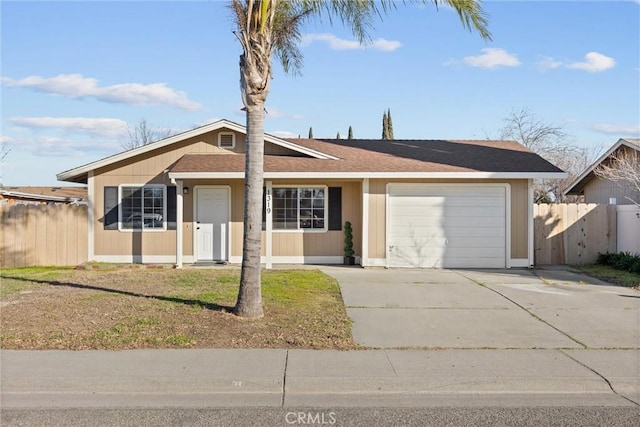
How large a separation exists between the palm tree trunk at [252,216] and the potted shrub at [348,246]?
7.48 m

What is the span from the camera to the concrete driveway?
7965mm

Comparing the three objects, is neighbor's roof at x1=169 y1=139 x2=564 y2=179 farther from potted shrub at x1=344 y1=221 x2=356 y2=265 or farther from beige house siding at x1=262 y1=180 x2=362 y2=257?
potted shrub at x1=344 y1=221 x2=356 y2=265

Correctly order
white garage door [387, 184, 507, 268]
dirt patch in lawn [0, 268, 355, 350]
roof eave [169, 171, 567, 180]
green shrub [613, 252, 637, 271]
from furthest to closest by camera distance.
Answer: white garage door [387, 184, 507, 268] → green shrub [613, 252, 637, 271] → roof eave [169, 171, 567, 180] → dirt patch in lawn [0, 268, 355, 350]

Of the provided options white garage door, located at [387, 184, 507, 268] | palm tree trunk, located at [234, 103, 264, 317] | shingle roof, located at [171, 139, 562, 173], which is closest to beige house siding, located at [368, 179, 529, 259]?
white garage door, located at [387, 184, 507, 268]

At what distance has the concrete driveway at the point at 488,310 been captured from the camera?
7.96m

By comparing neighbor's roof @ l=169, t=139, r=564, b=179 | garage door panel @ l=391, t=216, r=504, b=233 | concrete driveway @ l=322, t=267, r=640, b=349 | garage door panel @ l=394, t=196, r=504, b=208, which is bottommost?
concrete driveway @ l=322, t=267, r=640, b=349

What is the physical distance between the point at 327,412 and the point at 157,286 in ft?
23.6

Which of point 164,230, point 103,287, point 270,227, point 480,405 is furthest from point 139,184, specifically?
point 480,405

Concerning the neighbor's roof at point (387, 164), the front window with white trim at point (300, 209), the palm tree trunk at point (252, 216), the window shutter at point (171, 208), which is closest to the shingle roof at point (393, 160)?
the neighbor's roof at point (387, 164)

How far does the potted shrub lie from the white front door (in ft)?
11.6

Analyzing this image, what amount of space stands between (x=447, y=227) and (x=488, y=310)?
559 cm

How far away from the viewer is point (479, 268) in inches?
597

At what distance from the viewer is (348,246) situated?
15.9 metres

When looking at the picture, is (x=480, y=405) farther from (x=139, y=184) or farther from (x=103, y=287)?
(x=139, y=184)
